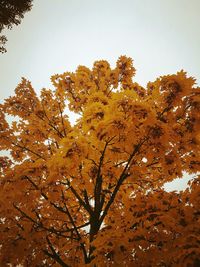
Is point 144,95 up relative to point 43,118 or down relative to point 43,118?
up

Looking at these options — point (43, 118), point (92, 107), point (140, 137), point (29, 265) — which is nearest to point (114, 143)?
point (140, 137)

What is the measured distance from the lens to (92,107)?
4715 millimetres

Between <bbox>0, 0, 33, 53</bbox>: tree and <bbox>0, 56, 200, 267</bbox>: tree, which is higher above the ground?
<bbox>0, 0, 33, 53</bbox>: tree

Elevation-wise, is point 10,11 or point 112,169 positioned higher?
point 10,11

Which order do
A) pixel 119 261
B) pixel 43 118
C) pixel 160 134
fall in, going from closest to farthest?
pixel 119 261 → pixel 160 134 → pixel 43 118

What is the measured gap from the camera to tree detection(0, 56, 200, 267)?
3.70 m

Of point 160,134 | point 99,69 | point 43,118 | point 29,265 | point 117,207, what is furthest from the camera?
point 99,69

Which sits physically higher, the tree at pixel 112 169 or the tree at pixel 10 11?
the tree at pixel 10 11

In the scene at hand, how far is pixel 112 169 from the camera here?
5.64 meters

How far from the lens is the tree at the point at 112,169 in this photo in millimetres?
3703

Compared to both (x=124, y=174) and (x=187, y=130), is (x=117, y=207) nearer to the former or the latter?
Answer: (x=124, y=174)

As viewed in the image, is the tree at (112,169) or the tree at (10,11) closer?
the tree at (112,169)

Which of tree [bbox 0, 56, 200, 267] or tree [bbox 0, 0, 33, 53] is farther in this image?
tree [bbox 0, 0, 33, 53]

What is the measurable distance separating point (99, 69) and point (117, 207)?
4.29 m
